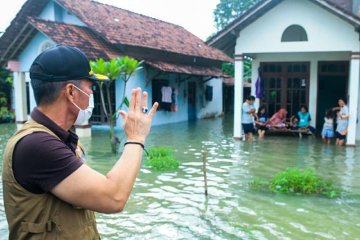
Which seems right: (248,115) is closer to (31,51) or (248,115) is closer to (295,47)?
(295,47)

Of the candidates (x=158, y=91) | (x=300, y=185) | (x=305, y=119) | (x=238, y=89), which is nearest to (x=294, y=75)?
(x=305, y=119)

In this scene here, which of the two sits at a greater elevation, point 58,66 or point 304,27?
point 304,27

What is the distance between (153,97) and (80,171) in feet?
53.1

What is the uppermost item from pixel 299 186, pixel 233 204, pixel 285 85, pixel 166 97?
pixel 285 85

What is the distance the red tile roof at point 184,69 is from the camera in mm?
16031

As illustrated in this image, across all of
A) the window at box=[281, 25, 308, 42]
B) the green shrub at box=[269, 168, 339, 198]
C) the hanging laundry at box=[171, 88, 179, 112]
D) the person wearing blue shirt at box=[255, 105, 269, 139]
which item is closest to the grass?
the green shrub at box=[269, 168, 339, 198]

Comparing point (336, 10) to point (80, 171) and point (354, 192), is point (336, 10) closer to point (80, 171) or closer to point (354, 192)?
point (354, 192)

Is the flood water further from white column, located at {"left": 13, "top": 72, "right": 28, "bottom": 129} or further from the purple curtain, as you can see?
white column, located at {"left": 13, "top": 72, "right": 28, "bottom": 129}

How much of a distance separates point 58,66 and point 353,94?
35.7 ft

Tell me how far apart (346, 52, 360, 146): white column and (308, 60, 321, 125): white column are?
2.37 meters

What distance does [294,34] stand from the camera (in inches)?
468

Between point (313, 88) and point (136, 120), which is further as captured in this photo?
point (313, 88)

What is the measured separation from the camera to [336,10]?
10.4 metres

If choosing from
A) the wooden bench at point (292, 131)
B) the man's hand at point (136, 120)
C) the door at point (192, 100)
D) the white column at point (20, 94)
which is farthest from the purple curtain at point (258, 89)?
the man's hand at point (136, 120)
